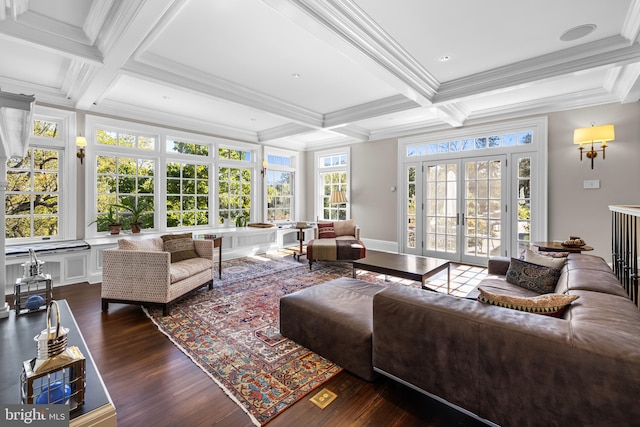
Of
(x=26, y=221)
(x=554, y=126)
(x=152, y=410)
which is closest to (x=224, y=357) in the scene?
(x=152, y=410)

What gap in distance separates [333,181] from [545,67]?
4.82m

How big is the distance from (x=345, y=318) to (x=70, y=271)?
4169 mm

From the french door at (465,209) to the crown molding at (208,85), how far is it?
9.44 feet

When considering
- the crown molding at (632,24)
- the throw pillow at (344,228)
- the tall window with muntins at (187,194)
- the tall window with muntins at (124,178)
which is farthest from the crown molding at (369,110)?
the tall window with muntins at (124,178)

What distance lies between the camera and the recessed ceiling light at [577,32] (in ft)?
8.80

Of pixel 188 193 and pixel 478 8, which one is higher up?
pixel 478 8

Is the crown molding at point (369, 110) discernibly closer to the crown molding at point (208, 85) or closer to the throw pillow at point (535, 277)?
the crown molding at point (208, 85)

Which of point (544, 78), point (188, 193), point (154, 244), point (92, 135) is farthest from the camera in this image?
point (188, 193)

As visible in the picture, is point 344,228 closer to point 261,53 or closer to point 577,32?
point 261,53

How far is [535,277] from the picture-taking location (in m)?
2.51

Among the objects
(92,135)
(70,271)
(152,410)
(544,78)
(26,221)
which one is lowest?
(152,410)

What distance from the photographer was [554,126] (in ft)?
14.9

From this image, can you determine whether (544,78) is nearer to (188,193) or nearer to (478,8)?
(478,8)

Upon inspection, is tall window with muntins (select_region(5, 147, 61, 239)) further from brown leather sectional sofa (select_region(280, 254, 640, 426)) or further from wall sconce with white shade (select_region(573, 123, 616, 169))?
wall sconce with white shade (select_region(573, 123, 616, 169))
